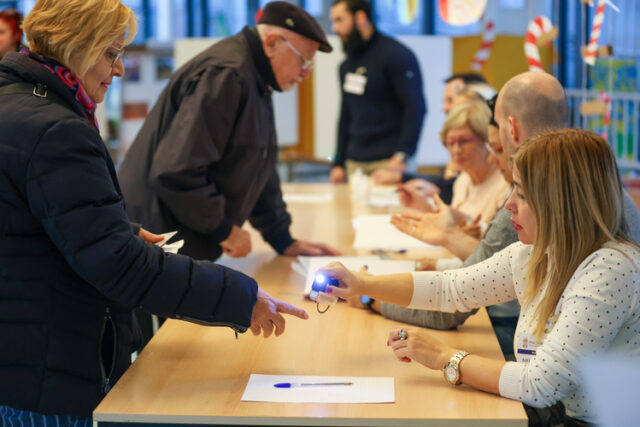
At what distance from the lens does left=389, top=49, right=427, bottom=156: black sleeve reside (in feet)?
16.3

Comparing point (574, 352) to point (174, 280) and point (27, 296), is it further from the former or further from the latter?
point (27, 296)

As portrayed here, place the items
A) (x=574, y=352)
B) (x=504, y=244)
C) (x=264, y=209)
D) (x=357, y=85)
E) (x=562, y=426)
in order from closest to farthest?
(x=574, y=352) < (x=562, y=426) < (x=504, y=244) < (x=264, y=209) < (x=357, y=85)

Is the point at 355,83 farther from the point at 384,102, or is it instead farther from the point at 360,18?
the point at 360,18

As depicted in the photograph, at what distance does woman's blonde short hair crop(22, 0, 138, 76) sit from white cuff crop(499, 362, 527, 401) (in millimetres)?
1010

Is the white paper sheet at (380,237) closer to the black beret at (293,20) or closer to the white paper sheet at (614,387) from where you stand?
the black beret at (293,20)

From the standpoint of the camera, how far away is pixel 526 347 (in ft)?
5.19

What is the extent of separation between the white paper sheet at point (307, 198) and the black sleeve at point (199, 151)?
5.34ft

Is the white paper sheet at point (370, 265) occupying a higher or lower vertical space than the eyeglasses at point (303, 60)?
lower

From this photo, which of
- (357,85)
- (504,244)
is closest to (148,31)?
(357,85)

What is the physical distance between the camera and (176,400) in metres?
1.44

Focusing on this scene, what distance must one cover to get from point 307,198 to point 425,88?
4135mm

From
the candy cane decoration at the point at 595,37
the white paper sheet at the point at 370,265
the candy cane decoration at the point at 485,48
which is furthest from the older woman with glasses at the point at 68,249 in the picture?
the candy cane decoration at the point at 485,48

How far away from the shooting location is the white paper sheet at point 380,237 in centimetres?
288

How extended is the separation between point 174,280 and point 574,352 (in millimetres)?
763
